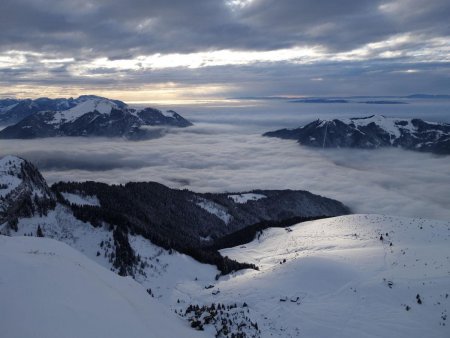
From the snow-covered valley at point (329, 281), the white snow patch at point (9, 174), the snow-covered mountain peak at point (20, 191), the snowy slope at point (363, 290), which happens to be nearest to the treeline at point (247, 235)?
the snow-covered valley at point (329, 281)

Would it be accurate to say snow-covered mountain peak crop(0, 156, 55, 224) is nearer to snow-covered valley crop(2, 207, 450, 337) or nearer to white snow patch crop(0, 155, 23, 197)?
white snow patch crop(0, 155, 23, 197)

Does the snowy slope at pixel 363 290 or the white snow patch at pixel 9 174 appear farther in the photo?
the white snow patch at pixel 9 174

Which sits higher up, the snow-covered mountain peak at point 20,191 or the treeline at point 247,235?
the snow-covered mountain peak at point 20,191

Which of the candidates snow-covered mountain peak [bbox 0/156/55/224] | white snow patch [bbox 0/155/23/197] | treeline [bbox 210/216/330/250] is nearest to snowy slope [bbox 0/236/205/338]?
snow-covered mountain peak [bbox 0/156/55/224]

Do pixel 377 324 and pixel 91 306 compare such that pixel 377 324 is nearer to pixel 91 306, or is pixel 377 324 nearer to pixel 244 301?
pixel 244 301

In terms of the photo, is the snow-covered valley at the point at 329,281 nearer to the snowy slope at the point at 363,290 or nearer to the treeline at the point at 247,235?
the snowy slope at the point at 363,290

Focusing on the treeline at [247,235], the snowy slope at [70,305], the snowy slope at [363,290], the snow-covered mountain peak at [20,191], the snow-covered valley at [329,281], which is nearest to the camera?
the snowy slope at [70,305]

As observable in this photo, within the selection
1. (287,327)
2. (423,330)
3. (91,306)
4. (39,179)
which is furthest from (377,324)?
(39,179)

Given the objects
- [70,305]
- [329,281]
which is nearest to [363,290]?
[329,281]

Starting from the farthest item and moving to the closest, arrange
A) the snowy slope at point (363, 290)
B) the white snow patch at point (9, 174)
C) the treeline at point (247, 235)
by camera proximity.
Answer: the treeline at point (247, 235) < the white snow patch at point (9, 174) < the snowy slope at point (363, 290)
